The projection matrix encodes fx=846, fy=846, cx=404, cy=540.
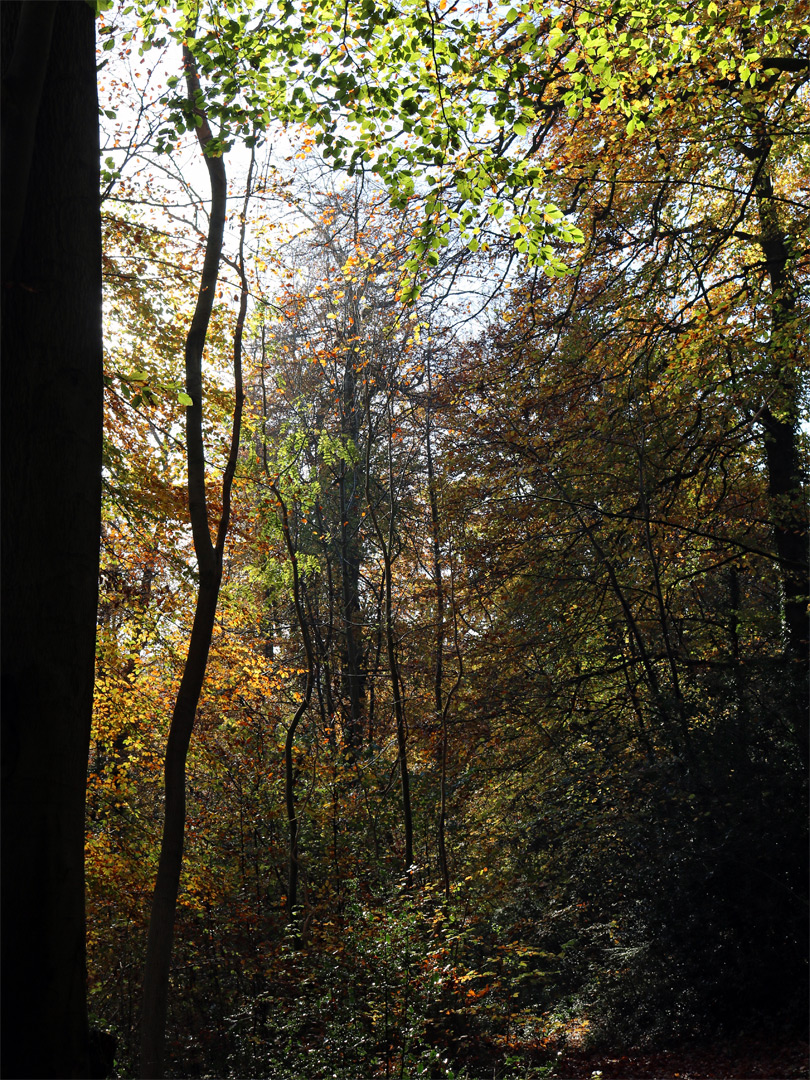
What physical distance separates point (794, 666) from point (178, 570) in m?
6.35

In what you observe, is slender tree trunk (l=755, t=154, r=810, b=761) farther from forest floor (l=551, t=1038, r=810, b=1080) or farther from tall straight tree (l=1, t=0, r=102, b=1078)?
tall straight tree (l=1, t=0, r=102, b=1078)

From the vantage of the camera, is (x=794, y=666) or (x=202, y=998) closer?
(x=794, y=666)

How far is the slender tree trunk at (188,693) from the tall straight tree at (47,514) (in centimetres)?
197

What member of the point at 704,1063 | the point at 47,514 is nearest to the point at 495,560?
the point at 704,1063

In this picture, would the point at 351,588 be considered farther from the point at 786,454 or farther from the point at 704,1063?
the point at 704,1063

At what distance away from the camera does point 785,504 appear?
9.64 meters

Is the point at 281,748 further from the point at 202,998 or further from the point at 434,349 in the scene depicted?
the point at 434,349

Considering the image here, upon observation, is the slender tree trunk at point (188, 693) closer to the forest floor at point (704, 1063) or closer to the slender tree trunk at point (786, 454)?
the forest floor at point (704, 1063)

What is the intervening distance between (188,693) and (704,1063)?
5.90 m

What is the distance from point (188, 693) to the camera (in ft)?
15.7

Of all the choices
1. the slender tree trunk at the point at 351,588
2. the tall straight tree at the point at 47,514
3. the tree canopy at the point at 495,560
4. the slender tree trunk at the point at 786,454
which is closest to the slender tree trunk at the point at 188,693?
the tree canopy at the point at 495,560

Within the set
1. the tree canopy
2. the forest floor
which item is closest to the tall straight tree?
the tree canopy

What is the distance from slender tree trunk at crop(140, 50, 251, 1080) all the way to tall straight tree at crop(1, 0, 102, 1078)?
6.47 ft

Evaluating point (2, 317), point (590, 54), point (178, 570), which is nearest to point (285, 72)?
point (590, 54)
